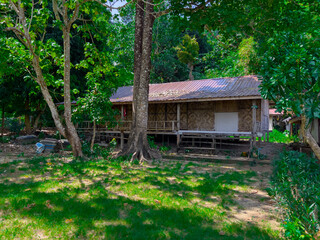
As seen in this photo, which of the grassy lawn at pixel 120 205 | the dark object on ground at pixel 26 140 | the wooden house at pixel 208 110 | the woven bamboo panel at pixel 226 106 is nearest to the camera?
the grassy lawn at pixel 120 205

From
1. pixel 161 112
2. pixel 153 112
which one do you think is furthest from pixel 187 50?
pixel 161 112

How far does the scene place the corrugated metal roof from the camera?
1491 centimetres

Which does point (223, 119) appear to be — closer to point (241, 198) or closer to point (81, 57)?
point (241, 198)

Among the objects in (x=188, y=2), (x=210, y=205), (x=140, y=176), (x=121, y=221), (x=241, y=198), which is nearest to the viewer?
(x=121, y=221)

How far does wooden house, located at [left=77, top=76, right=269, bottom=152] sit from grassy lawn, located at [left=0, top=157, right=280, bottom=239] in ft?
23.6

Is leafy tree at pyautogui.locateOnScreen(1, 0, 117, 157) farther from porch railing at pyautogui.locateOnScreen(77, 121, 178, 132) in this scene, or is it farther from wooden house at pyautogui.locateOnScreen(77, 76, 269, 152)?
porch railing at pyautogui.locateOnScreen(77, 121, 178, 132)

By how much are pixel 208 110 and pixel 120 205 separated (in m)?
13.8

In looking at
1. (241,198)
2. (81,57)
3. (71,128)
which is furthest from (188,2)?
(81,57)

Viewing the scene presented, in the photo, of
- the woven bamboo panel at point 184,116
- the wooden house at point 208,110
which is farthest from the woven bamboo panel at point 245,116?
the woven bamboo panel at point 184,116

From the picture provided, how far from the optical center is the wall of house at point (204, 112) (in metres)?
16.6

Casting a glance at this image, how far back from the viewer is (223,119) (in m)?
17.5

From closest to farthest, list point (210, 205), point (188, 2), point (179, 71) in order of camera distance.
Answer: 1. point (210, 205)
2. point (188, 2)
3. point (179, 71)

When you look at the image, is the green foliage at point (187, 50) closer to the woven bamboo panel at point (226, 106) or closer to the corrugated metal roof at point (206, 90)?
the corrugated metal roof at point (206, 90)

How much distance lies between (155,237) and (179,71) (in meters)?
32.3
